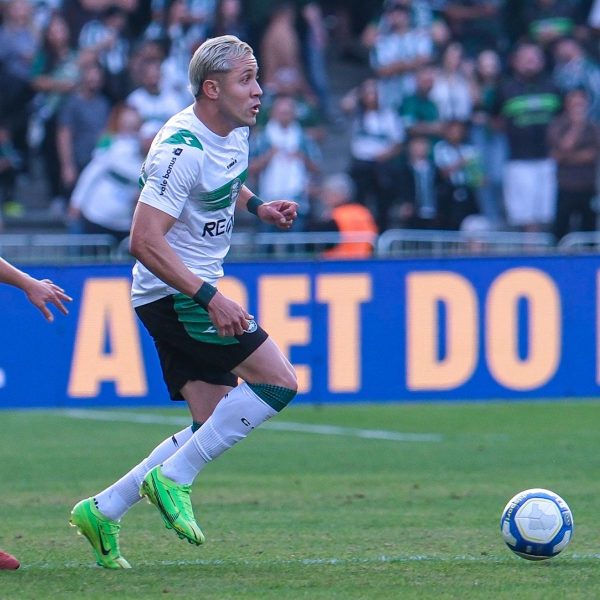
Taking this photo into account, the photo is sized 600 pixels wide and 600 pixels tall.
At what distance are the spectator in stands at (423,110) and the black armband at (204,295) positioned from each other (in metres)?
12.4

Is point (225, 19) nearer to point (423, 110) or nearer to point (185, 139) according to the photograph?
point (423, 110)

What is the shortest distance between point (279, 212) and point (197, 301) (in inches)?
44.0

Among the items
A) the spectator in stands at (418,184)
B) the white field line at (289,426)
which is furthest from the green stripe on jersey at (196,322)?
the spectator in stands at (418,184)

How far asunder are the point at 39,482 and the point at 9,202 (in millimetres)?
9247

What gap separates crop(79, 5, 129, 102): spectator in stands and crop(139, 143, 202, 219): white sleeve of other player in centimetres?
1227

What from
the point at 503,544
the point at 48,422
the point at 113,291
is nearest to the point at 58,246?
the point at 113,291

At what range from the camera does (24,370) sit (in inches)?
608

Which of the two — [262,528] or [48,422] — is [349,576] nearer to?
[262,528]

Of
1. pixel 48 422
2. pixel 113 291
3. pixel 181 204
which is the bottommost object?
pixel 48 422

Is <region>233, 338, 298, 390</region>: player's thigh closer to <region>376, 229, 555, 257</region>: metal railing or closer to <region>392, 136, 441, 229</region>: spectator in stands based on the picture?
<region>376, 229, 555, 257</region>: metal railing

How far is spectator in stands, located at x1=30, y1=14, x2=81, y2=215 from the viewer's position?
1855 centimetres

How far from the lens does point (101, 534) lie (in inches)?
272

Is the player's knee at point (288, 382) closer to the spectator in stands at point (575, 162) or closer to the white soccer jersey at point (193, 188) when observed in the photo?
the white soccer jersey at point (193, 188)

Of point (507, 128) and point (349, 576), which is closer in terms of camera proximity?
point (349, 576)
